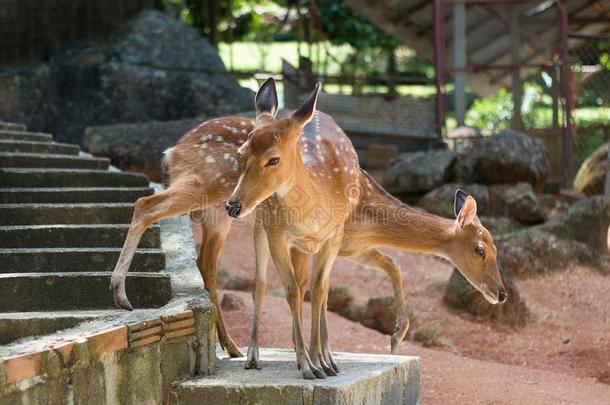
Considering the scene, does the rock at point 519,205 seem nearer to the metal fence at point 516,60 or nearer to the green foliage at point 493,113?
the metal fence at point 516,60

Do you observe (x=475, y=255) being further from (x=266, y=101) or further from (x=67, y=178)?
(x=67, y=178)

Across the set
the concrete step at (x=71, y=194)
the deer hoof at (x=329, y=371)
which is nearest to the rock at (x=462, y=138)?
the concrete step at (x=71, y=194)

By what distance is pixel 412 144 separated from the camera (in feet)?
54.7

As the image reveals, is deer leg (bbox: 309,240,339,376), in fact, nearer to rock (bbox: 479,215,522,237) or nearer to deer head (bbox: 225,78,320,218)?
deer head (bbox: 225,78,320,218)

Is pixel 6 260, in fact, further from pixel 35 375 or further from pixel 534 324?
pixel 534 324

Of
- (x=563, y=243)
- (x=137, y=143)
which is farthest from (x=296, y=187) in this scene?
(x=137, y=143)

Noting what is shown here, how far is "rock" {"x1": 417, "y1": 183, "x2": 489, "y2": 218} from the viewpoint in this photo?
13.7 metres

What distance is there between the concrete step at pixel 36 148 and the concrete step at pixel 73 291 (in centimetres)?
323

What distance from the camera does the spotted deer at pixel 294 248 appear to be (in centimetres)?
655

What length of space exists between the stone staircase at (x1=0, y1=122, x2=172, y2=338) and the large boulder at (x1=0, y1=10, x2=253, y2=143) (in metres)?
5.05

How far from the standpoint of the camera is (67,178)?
8672 millimetres

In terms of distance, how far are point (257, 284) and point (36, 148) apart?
384 cm

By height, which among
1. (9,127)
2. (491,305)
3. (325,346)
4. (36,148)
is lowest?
(491,305)

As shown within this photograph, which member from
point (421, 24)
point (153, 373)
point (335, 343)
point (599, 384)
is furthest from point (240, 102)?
point (153, 373)
